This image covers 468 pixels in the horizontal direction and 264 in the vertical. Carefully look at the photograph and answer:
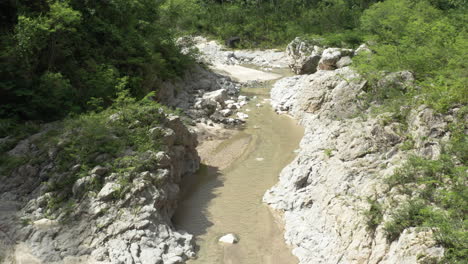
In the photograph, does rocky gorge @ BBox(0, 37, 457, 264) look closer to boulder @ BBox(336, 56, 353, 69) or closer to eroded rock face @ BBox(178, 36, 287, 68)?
boulder @ BBox(336, 56, 353, 69)

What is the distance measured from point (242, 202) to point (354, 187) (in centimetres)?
444

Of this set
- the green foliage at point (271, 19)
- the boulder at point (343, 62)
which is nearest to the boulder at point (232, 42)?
the green foliage at point (271, 19)

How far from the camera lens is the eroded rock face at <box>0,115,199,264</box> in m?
10.0

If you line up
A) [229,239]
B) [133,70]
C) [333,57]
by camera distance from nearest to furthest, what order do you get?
[229,239]
[133,70]
[333,57]

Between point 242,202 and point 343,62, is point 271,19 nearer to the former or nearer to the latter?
point 343,62

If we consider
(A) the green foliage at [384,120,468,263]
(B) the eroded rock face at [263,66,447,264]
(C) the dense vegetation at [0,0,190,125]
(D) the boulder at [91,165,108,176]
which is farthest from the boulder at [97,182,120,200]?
(A) the green foliage at [384,120,468,263]

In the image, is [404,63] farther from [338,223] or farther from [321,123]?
[338,223]

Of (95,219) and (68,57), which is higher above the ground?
(68,57)

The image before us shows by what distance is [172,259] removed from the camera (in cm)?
1036

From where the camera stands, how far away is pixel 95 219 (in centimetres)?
1079

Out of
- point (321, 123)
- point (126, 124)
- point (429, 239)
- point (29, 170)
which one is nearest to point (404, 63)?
point (321, 123)

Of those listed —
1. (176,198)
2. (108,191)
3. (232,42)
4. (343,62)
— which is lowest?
(176,198)

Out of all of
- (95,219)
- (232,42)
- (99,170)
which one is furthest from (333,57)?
(232,42)

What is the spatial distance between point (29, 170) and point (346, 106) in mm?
12547
